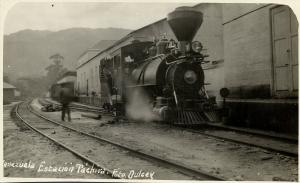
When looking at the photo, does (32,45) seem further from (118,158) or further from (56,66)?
(118,158)

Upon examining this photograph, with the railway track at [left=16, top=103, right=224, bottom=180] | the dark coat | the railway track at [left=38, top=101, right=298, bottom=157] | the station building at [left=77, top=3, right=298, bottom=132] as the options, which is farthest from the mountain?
the railway track at [left=38, top=101, right=298, bottom=157]

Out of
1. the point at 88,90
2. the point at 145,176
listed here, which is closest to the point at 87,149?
the point at 145,176

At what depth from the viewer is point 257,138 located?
5.63 metres

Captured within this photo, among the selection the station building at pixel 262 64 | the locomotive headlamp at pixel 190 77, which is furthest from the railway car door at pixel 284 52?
the locomotive headlamp at pixel 190 77

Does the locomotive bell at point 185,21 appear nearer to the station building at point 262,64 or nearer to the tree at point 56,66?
the station building at point 262,64

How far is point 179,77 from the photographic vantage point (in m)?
6.45

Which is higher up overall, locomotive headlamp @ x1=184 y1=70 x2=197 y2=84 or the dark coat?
locomotive headlamp @ x1=184 y1=70 x2=197 y2=84

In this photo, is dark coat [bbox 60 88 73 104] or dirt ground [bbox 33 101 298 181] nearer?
dirt ground [bbox 33 101 298 181]

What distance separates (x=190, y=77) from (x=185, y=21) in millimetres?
1100

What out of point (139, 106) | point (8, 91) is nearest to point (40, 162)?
point (139, 106)

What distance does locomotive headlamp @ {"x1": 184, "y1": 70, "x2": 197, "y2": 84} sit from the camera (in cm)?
650

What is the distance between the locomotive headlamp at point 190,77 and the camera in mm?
6500

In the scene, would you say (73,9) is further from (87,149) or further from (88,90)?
(88,90)

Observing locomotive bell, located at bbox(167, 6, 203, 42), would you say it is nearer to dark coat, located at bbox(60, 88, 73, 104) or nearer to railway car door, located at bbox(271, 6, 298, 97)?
railway car door, located at bbox(271, 6, 298, 97)
